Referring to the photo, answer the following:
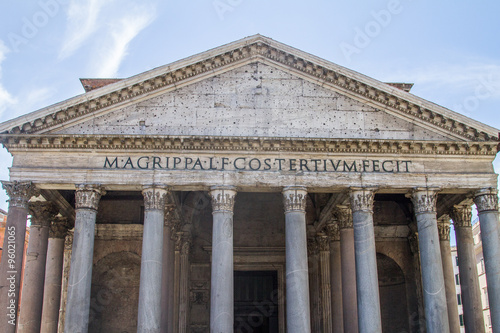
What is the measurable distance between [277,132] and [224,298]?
4.98m

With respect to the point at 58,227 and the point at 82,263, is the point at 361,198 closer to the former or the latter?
the point at 82,263

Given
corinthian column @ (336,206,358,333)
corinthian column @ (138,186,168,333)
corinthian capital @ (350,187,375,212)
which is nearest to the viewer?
corinthian column @ (138,186,168,333)

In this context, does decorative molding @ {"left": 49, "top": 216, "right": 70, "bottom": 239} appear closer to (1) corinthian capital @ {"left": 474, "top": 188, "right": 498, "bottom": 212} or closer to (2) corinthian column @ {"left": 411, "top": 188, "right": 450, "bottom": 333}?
(2) corinthian column @ {"left": 411, "top": 188, "right": 450, "bottom": 333}

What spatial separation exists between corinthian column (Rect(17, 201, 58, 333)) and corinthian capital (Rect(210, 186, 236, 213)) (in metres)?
5.98

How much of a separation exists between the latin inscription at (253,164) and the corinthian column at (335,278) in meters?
3.68

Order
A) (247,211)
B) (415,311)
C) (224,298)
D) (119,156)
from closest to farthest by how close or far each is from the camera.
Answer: (224,298)
(119,156)
(415,311)
(247,211)

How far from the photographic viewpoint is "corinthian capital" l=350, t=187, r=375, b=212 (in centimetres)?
1532

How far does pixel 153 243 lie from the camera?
48.0 ft

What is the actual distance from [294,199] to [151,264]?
430cm

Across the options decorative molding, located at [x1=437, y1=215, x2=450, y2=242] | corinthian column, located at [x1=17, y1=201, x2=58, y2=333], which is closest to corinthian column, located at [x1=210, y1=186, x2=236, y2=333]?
corinthian column, located at [x1=17, y1=201, x2=58, y2=333]

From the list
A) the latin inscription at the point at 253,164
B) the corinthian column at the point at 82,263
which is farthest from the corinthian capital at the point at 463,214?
the corinthian column at the point at 82,263

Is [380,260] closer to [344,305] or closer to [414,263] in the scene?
[414,263]

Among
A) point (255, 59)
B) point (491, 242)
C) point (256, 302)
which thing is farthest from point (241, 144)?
Answer: point (256, 302)

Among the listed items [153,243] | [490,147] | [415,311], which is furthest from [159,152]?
[415,311]
